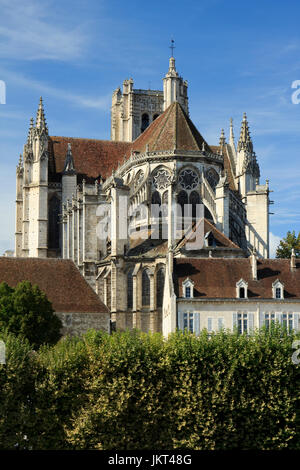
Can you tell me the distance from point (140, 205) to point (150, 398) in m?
36.7

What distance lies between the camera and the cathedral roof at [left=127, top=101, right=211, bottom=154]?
6875cm

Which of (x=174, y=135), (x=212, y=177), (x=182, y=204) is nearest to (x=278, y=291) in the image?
(x=182, y=204)

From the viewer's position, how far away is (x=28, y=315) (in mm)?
45688

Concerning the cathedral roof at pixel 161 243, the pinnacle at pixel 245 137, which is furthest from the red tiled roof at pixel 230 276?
the pinnacle at pixel 245 137

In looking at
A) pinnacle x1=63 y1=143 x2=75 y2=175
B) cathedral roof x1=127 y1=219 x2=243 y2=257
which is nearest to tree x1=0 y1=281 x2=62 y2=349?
cathedral roof x1=127 y1=219 x2=243 y2=257

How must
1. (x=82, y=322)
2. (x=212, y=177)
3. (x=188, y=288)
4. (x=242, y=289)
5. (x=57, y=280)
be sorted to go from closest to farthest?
1. (x=188, y=288)
2. (x=242, y=289)
3. (x=82, y=322)
4. (x=57, y=280)
5. (x=212, y=177)

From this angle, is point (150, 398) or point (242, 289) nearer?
point (150, 398)

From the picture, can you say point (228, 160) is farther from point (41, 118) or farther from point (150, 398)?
point (150, 398)

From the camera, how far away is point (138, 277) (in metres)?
60.0

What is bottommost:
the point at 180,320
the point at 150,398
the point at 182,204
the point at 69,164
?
the point at 150,398

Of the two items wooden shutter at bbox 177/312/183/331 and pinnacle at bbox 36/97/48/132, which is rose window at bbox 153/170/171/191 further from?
wooden shutter at bbox 177/312/183/331

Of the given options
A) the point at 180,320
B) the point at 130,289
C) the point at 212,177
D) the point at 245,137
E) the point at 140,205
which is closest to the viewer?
the point at 180,320

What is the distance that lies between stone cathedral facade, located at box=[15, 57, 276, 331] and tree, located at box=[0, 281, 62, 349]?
678cm

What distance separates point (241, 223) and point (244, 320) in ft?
66.1
